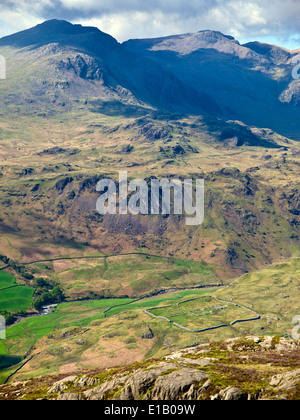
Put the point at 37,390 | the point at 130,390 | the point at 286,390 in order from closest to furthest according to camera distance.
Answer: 1. the point at 286,390
2. the point at 130,390
3. the point at 37,390

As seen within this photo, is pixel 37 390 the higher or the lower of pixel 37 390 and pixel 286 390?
the lower

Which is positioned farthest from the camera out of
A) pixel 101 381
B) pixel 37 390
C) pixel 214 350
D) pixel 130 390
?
pixel 214 350

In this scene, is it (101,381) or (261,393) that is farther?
(101,381)
